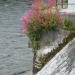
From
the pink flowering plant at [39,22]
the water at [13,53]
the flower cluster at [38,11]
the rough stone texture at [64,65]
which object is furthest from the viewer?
the water at [13,53]

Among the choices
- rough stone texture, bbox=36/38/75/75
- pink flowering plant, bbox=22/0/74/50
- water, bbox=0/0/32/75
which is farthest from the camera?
water, bbox=0/0/32/75

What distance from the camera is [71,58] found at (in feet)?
10.7

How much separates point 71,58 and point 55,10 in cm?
1020

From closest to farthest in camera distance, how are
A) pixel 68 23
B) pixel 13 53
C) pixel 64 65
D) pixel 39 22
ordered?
1. pixel 64 65
2. pixel 39 22
3. pixel 68 23
4. pixel 13 53

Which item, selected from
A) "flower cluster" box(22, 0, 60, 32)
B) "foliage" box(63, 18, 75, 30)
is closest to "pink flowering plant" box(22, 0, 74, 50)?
"flower cluster" box(22, 0, 60, 32)

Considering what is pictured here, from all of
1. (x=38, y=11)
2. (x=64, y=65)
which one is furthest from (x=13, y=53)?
(x=64, y=65)

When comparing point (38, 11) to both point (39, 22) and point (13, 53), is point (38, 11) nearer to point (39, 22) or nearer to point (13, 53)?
point (39, 22)

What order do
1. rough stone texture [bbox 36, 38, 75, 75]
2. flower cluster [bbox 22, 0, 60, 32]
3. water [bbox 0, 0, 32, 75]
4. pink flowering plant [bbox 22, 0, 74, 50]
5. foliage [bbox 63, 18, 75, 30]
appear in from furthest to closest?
water [bbox 0, 0, 32, 75] < flower cluster [bbox 22, 0, 60, 32] < pink flowering plant [bbox 22, 0, 74, 50] < foliage [bbox 63, 18, 75, 30] < rough stone texture [bbox 36, 38, 75, 75]

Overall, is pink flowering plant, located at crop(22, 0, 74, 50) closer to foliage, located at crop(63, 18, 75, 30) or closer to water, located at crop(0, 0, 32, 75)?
foliage, located at crop(63, 18, 75, 30)

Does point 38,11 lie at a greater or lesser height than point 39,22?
greater

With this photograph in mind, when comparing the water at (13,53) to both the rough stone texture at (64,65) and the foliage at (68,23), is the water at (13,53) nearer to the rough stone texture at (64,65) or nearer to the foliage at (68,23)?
the foliage at (68,23)

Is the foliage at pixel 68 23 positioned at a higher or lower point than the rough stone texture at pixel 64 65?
lower

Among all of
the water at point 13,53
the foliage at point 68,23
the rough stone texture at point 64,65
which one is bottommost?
the water at point 13,53

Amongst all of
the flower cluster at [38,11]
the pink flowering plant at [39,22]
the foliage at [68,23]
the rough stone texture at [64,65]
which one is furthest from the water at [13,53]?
the rough stone texture at [64,65]
